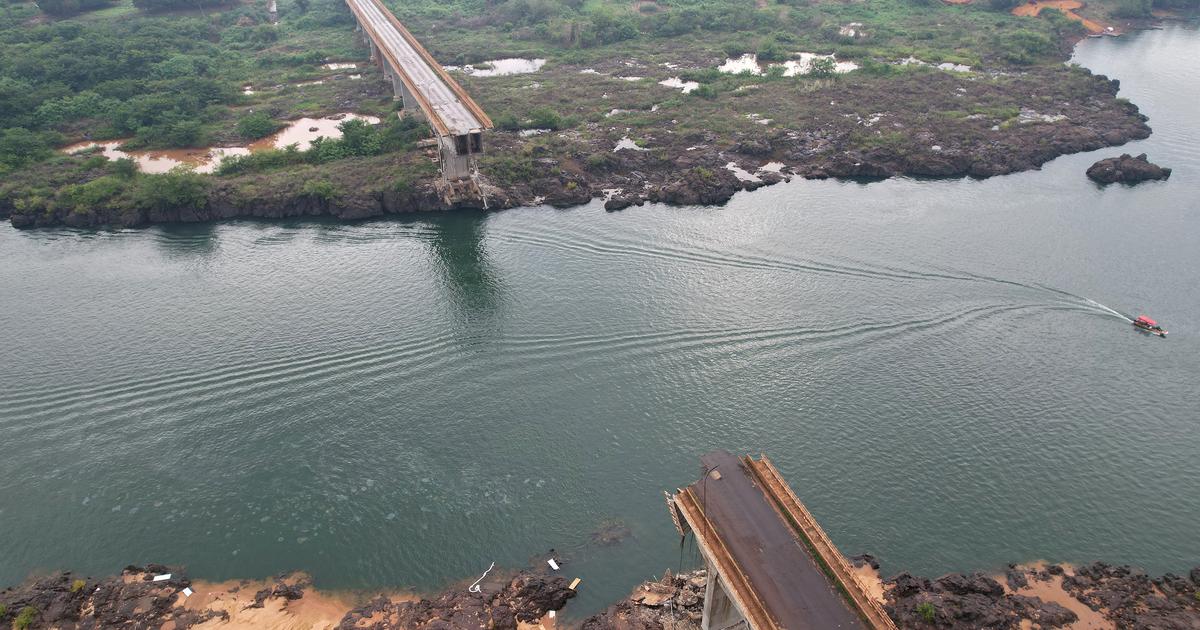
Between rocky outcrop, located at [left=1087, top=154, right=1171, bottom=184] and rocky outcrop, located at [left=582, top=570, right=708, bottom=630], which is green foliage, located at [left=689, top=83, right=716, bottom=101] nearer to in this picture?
rocky outcrop, located at [left=1087, top=154, right=1171, bottom=184]

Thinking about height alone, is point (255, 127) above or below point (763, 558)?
above

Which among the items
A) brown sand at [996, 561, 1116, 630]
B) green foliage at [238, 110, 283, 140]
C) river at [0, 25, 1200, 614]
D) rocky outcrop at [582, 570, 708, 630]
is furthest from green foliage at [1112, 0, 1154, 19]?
rocky outcrop at [582, 570, 708, 630]

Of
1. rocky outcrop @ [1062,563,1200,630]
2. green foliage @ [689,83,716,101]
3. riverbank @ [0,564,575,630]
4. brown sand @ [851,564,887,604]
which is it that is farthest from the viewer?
green foliage @ [689,83,716,101]

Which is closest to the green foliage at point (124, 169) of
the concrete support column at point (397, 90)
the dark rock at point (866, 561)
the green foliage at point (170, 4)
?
the concrete support column at point (397, 90)

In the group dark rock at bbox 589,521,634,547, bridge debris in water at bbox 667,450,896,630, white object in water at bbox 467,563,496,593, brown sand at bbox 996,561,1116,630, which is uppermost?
bridge debris in water at bbox 667,450,896,630

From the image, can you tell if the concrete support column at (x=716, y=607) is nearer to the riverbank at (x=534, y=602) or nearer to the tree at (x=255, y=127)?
the riverbank at (x=534, y=602)

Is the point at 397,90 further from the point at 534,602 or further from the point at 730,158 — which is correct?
the point at 534,602

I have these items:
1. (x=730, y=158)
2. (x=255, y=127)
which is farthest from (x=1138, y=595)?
(x=255, y=127)
